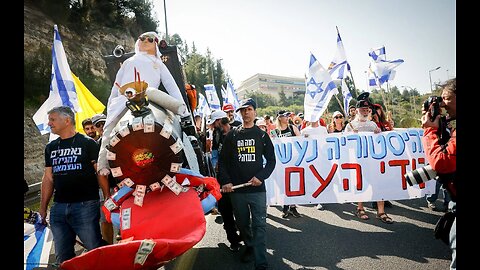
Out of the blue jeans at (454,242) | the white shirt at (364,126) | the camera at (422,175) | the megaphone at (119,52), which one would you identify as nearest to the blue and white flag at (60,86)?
the megaphone at (119,52)

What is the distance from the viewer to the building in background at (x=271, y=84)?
127750 millimetres

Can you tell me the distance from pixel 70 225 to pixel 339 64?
27.0 ft

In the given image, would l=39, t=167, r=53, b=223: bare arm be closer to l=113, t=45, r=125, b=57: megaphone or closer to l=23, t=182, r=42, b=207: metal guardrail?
l=113, t=45, r=125, b=57: megaphone

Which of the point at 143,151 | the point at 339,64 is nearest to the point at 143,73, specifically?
the point at 143,151

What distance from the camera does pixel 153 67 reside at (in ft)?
10.7

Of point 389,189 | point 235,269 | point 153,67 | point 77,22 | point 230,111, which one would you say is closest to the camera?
point 153,67

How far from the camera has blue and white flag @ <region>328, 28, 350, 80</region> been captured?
9.15 meters

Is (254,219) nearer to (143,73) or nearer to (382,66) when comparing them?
(143,73)

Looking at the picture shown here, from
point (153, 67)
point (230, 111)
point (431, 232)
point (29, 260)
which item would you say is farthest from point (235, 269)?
point (230, 111)

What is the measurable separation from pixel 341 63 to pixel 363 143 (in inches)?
160

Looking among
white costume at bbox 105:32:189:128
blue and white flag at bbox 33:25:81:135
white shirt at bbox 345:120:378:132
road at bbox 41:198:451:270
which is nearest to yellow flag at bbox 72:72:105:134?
blue and white flag at bbox 33:25:81:135

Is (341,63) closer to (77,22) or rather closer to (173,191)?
(173,191)

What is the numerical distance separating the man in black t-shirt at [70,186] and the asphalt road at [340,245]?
129cm

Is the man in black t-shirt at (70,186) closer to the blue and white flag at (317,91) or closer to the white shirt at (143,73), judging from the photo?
the white shirt at (143,73)
